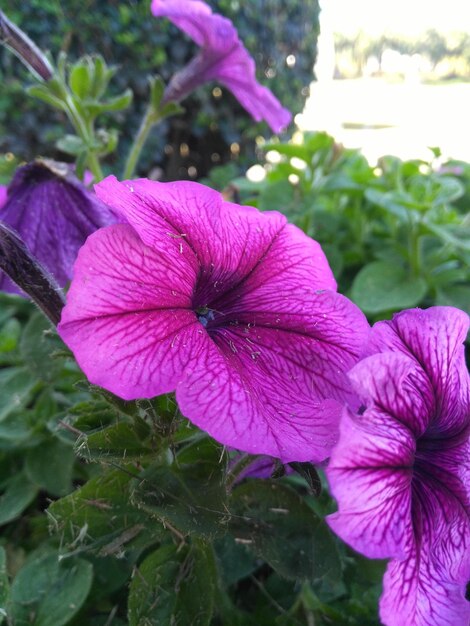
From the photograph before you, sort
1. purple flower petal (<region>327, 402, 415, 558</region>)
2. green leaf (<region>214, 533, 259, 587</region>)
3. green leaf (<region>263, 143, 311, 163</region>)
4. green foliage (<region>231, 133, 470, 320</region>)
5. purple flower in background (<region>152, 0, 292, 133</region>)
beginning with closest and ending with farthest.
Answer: purple flower petal (<region>327, 402, 415, 558</region>) < green leaf (<region>214, 533, 259, 587</region>) < purple flower in background (<region>152, 0, 292, 133</region>) < green foliage (<region>231, 133, 470, 320</region>) < green leaf (<region>263, 143, 311, 163</region>)

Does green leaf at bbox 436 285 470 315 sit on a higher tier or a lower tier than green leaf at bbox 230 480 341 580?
lower

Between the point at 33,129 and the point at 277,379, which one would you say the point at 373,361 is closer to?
the point at 277,379

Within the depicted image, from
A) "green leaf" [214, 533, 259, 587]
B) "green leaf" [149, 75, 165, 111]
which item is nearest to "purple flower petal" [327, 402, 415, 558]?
"green leaf" [214, 533, 259, 587]

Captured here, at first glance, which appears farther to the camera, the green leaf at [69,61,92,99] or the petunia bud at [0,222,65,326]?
the green leaf at [69,61,92,99]

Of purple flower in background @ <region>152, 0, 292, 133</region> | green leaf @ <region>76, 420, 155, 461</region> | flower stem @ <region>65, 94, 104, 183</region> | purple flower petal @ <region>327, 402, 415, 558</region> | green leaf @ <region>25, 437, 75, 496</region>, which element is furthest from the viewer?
purple flower in background @ <region>152, 0, 292, 133</region>

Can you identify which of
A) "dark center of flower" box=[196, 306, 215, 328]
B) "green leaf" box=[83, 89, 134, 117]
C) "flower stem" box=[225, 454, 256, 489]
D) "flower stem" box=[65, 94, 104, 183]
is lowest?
"flower stem" box=[225, 454, 256, 489]

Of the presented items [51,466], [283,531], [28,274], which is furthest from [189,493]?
[51,466]

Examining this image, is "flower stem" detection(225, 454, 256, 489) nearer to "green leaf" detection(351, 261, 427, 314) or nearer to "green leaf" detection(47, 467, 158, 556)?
"green leaf" detection(47, 467, 158, 556)

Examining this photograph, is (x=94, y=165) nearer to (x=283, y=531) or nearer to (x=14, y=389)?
(x=14, y=389)
